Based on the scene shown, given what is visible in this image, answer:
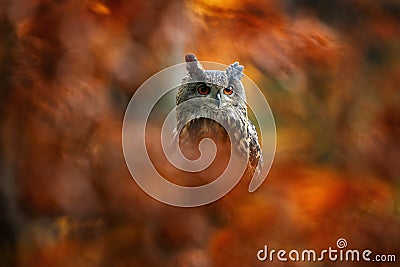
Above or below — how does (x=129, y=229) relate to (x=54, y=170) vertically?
below

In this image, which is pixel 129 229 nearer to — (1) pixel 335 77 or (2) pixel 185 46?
(2) pixel 185 46

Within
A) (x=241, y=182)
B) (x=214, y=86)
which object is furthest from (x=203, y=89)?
(x=241, y=182)

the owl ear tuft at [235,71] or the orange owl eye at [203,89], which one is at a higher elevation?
the owl ear tuft at [235,71]

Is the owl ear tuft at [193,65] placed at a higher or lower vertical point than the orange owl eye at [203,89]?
higher

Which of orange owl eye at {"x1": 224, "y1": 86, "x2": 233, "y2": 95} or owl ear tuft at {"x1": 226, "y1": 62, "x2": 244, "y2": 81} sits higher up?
owl ear tuft at {"x1": 226, "y1": 62, "x2": 244, "y2": 81}

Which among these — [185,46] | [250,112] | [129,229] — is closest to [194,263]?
[129,229]

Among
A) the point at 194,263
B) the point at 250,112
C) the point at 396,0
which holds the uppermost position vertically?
the point at 396,0
